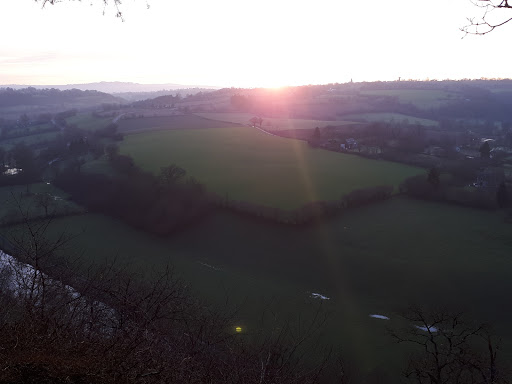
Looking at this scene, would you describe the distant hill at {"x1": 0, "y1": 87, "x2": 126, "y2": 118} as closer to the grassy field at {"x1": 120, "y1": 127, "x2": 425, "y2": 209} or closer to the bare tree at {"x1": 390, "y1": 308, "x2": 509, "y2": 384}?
the grassy field at {"x1": 120, "y1": 127, "x2": 425, "y2": 209}

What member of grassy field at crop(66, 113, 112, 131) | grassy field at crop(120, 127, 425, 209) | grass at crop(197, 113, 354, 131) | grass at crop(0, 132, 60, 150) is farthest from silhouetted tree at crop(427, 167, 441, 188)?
grass at crop(0, 132, 60, 150)

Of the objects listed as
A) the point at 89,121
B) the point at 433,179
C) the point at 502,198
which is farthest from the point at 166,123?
the point at 502,198

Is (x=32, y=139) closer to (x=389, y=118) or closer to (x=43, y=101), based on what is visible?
(x=43, y=101)

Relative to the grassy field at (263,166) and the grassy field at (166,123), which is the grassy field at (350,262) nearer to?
the grassy field at (263,166)

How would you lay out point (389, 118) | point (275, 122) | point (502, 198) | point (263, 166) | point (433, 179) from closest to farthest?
point (502, 198), point (433, 179), point (263, 166), point (275, 122), point (389, 118)

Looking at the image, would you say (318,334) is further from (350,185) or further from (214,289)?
(350,185)

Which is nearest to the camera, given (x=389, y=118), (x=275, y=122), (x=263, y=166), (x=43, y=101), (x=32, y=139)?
(x=263, y=166)
